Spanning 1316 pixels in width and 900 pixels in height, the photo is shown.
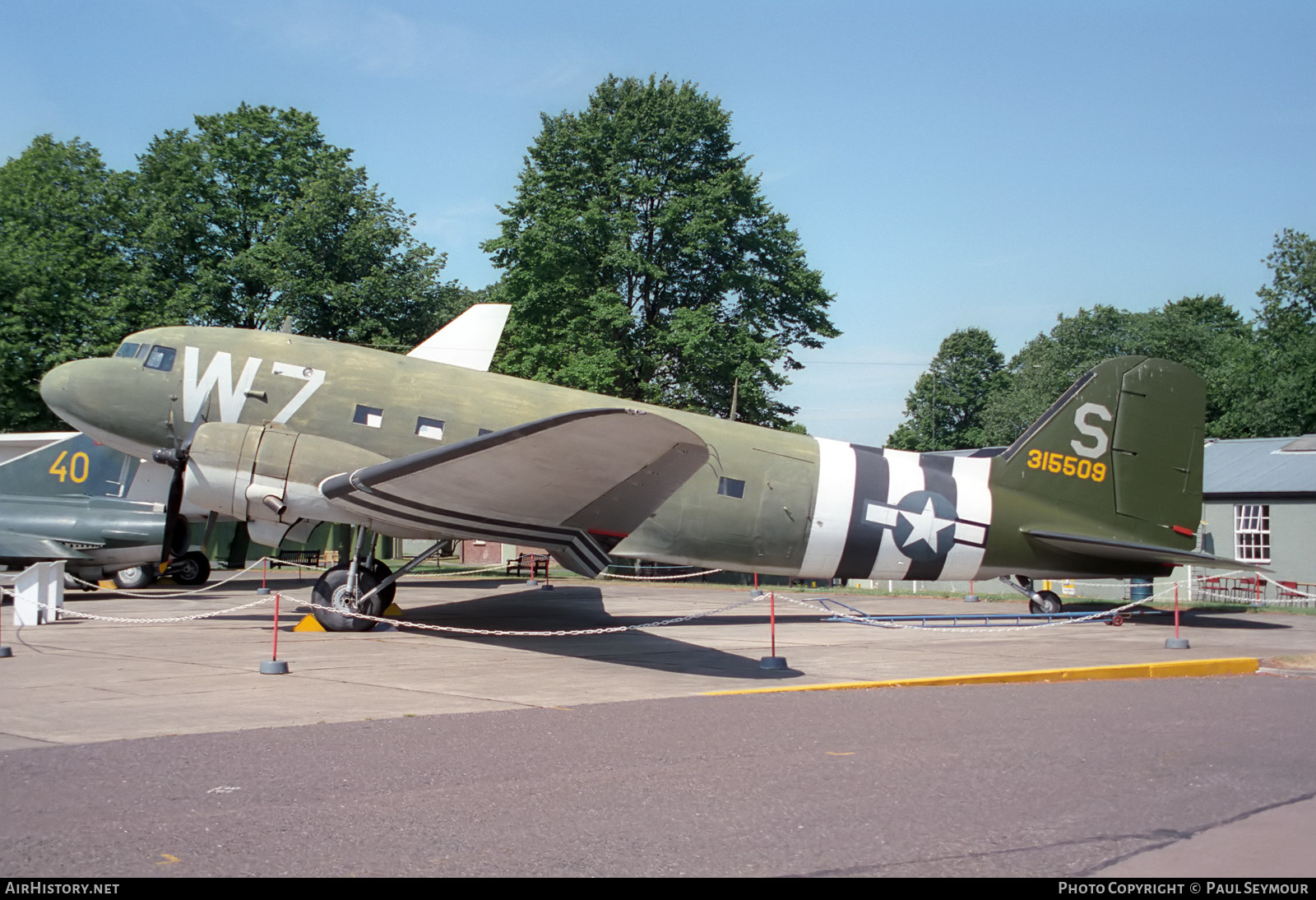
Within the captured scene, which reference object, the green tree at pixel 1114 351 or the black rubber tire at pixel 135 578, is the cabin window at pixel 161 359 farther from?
the green tree at pixel 1114 351

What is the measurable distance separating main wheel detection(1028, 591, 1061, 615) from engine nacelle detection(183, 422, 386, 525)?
39.7 ft

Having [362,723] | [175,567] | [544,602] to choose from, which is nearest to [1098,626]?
[544,602]

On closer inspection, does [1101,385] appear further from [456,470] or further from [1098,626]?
[456,470]

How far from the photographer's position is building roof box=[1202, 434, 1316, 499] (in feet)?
90.9

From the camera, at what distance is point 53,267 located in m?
33.5

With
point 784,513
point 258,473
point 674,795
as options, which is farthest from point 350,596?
point 674,795

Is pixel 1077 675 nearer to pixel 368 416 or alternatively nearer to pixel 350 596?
pixel 350 596

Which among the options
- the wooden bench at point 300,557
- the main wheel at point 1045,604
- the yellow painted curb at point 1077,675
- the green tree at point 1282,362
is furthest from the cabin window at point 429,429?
the green tree at point 1282,362

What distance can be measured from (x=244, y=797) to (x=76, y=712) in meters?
3.61

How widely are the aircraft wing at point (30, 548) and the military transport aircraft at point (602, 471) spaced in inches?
293

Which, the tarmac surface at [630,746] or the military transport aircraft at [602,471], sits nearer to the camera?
the tarmac surface at [630,746]

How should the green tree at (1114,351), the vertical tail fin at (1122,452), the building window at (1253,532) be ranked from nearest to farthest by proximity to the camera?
the vertical tail fin at (1122,452) → the building window at (1253,532) → the green tree at (1114,351)

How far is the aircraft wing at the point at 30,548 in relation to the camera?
66.6 ft

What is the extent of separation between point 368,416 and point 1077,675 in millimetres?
9637
